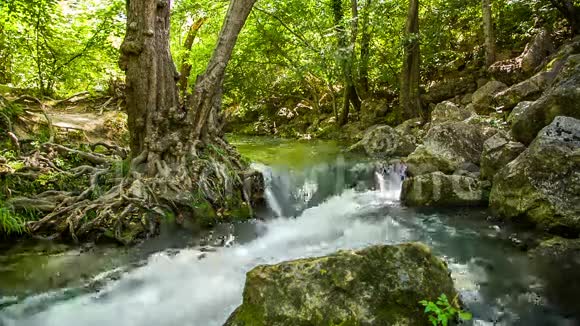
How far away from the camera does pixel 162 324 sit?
3.87 meters

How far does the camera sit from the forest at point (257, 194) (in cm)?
344

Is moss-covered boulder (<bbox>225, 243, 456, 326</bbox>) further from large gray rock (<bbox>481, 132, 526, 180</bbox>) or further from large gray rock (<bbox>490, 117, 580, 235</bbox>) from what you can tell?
large gray rock (<bbox>481, 132, 526, 180</bbox>)

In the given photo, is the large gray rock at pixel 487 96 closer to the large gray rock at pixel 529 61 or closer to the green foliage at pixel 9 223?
the large gray rock at pixel 529 61

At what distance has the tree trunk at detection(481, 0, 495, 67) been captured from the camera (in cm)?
1218

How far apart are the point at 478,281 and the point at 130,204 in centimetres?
469

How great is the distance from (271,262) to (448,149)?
5.12 metres

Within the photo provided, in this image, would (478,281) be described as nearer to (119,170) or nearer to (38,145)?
(119,170)

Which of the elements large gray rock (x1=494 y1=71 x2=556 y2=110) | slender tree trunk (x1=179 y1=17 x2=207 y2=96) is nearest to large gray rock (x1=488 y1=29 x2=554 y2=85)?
large gray rock (x1=494 y1=71 x2=556 y2=110)

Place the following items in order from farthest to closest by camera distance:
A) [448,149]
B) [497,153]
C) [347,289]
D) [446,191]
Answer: [448,149] → [446,191] → [497,153] → [347,289]

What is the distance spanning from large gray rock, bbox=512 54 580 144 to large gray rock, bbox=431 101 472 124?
150 inches

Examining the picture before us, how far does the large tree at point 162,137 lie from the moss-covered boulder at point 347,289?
10.7 ft

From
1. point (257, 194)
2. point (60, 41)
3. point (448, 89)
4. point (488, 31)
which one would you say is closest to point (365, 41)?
point (448, 89)

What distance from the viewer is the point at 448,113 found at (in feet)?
38.2

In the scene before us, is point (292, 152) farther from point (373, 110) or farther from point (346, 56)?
point (373, 110)
